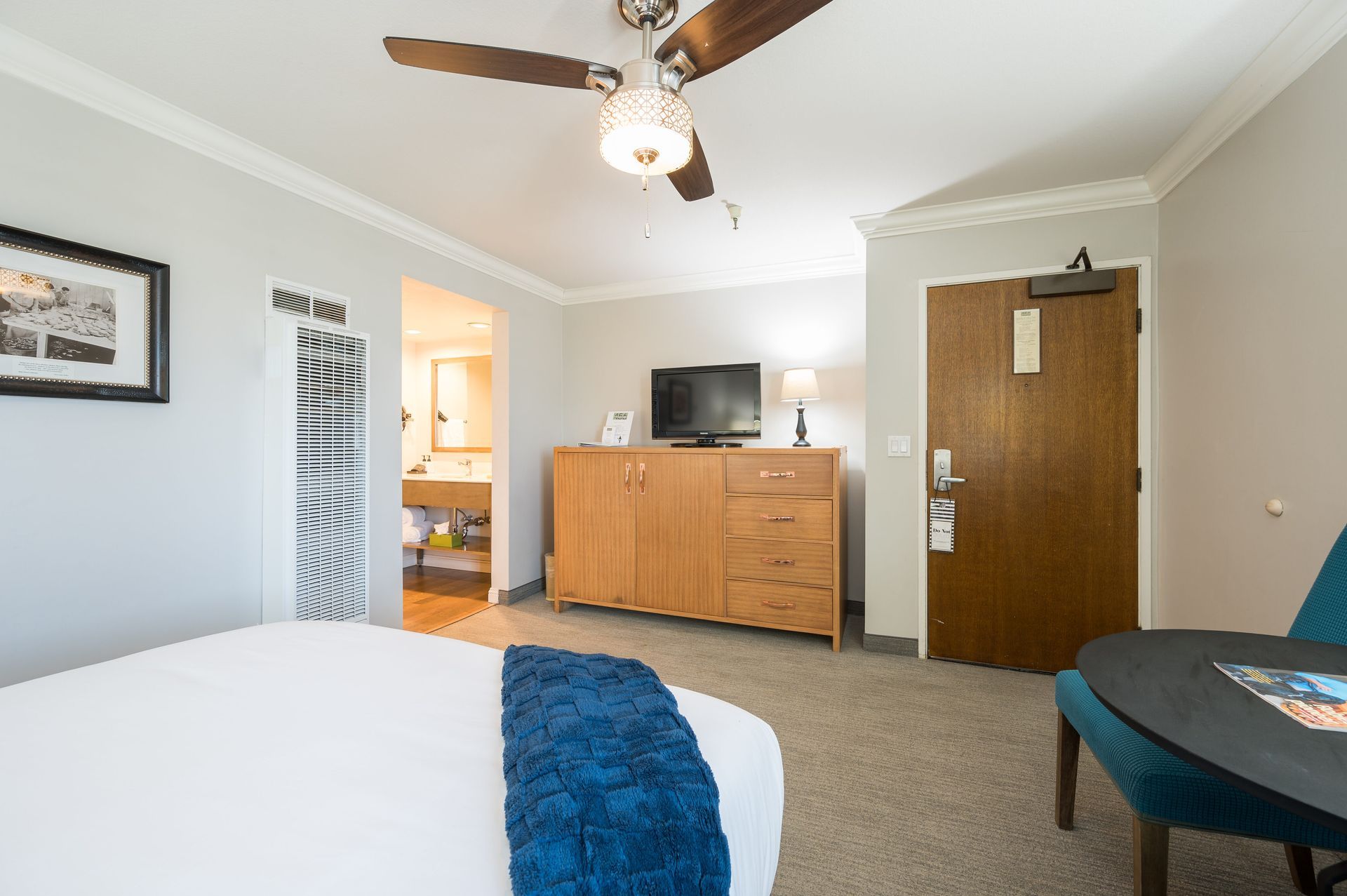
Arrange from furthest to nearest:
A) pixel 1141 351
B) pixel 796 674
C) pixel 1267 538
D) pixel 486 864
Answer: pixel 796 674 < pixel 1141 351 < pixel 1267 538 < pixel 486 864

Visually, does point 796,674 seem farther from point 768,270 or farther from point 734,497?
point 768,270

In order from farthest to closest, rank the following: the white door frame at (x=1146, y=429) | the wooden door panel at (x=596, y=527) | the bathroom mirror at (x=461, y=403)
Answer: the bathroom mirror at (x=461, y=403) → the wooden door panel at (x=596, y=527) → the white door frame at (x=1146, y=429)

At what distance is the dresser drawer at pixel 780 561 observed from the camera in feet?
10.9

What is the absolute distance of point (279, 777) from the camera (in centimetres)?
93

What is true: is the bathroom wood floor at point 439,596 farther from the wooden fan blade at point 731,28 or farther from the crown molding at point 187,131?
the wooden fan blade at point 731,28

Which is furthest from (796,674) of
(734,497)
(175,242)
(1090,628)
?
(175,242)

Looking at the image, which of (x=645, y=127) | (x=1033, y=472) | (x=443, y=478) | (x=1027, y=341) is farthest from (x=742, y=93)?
(x=443, y=478)

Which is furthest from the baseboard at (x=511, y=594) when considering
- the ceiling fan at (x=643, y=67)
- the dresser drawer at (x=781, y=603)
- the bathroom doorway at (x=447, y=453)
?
the ceiling fan at (x=643, y=67)

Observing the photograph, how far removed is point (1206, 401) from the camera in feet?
7.63

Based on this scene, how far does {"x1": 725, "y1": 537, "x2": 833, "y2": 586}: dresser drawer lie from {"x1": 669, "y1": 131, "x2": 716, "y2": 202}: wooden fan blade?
2048 millimetres

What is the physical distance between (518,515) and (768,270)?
2.52 m

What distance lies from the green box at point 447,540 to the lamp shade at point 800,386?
327 centimetres

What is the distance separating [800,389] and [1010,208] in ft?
4.75

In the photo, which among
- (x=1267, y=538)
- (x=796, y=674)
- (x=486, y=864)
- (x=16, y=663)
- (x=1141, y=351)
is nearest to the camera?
(x=486, y=864)
